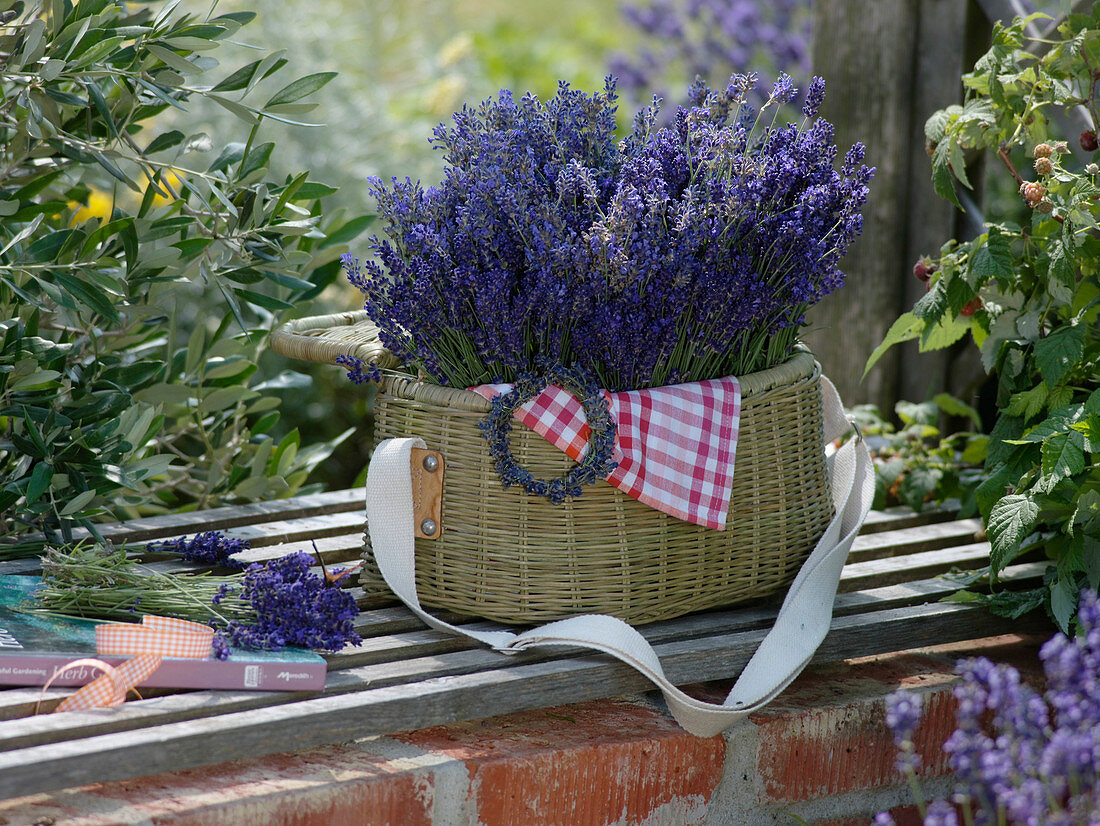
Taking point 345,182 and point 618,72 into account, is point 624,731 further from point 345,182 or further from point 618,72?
point 618,72

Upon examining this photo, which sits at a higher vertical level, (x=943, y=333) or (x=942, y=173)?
(x=942, y=173)

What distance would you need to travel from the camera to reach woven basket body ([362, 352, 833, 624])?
1589 millimetres

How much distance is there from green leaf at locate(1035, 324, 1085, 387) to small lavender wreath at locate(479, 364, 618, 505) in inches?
26.1

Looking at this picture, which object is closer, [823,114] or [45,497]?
[45,497]

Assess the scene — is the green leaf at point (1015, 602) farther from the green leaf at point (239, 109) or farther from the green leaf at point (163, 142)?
the green leaf at point (163, 142)

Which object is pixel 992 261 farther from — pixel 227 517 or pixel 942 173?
pixel 227 517

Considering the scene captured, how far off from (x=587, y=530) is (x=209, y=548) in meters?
0.64

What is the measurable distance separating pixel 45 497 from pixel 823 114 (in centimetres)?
189

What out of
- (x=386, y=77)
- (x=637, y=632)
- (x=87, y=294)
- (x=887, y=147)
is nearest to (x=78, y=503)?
(x=87, y=294)

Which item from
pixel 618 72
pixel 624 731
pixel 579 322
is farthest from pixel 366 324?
pixel 618 72

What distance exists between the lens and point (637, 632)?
1542 mm

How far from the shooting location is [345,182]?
13.8 feet

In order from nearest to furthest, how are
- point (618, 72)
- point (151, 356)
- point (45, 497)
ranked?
point (45, 497)
point (151, 356)
point (618, 72)

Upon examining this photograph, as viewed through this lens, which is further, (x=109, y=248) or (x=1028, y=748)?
(x=109, y=248)
